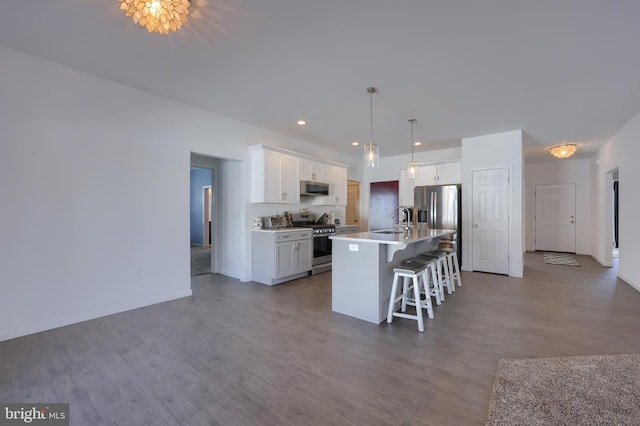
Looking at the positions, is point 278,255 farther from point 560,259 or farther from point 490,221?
point 560,259

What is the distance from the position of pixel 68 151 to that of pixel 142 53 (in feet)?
4.51

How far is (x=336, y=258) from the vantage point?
337cm

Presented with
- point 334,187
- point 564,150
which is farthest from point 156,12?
point 564,150

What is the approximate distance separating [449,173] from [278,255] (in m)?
4.30

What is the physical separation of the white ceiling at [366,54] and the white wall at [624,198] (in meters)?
0.69

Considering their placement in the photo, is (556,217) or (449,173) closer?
(449,173)

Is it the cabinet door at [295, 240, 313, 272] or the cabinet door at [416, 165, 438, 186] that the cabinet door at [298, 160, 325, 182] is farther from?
the cabinet door at [416, 165, 438, 186]

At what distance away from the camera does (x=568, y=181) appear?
7.91 metres

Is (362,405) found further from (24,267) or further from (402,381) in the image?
(24,267)

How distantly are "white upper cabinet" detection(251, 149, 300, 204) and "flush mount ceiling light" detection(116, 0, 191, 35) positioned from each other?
287 cm

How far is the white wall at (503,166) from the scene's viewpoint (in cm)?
504

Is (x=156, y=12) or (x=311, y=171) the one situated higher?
(x=156, y=12)

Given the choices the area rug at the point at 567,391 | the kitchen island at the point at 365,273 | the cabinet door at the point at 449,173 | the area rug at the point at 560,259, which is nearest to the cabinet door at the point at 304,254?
the kitchen island at the point at 365,273

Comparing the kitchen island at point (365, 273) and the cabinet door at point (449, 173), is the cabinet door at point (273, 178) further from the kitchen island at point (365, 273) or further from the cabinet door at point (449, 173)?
the cabinet door at point (449, 173)
